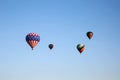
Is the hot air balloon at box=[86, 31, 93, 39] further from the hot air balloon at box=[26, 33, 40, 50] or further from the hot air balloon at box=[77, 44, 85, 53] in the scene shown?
the hot air balloon at box=[26, 33, 40, 50]

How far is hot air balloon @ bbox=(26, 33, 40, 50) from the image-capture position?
87062mm

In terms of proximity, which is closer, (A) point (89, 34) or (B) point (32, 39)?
(B) point (32, 39)

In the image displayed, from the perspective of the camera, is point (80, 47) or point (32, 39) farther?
point (80, 47)

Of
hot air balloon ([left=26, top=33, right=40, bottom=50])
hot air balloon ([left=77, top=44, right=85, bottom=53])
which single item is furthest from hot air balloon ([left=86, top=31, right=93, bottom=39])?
hot air balloon ([left=26, top=33, right=40, bottom=50])

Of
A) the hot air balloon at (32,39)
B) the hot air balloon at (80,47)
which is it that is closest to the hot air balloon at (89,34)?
the hot air balloon at (80,47)

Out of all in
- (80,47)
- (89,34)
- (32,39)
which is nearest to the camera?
(32,39)

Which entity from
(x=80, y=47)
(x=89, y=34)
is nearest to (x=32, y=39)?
(x=89, y=34)

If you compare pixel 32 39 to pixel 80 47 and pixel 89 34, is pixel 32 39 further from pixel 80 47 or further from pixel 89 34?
pixel 80 47

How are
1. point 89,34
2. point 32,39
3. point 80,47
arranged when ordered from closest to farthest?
point 32,39 < point 89,34 < point 80,47

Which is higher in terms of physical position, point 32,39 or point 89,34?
point 89,34

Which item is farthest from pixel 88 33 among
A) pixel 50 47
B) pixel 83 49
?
pixel 50 47

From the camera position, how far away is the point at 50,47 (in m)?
102

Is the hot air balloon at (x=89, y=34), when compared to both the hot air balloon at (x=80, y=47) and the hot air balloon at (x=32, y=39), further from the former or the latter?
the hot air balloon at (x=32, y=39)

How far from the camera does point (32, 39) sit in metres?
87.8
